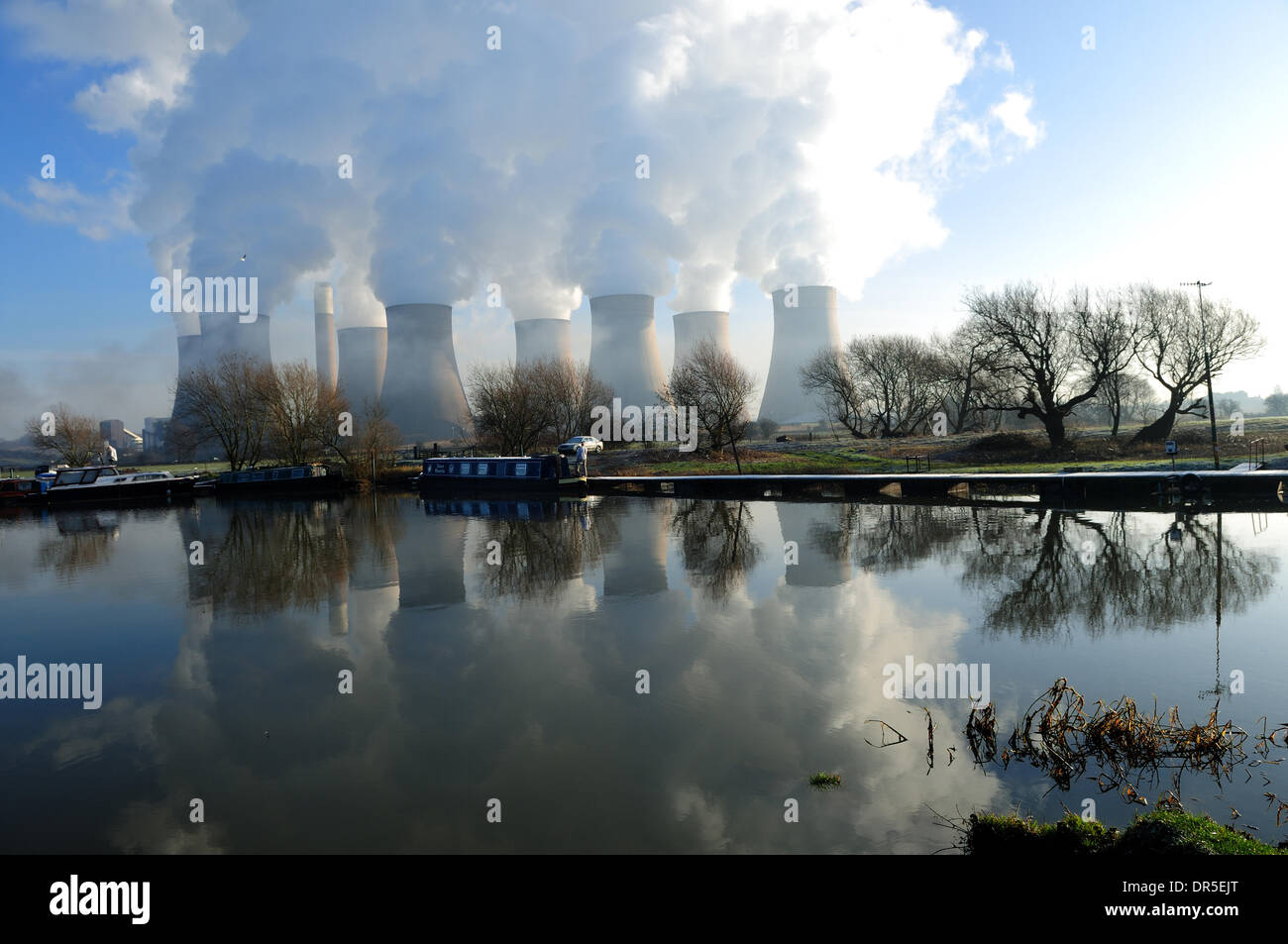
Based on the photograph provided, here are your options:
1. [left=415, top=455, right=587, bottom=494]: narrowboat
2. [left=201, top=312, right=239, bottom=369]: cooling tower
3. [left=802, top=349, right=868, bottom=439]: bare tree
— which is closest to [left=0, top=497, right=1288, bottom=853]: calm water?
[left=415, top=455, right=587, bottom=494]: narrowboat

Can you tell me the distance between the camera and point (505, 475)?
31969mm

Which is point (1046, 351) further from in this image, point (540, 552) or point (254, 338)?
point (254, 338)

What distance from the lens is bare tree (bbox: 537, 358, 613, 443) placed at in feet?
137

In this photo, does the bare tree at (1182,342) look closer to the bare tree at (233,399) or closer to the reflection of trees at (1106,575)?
the reflection of trees at (1106,575)

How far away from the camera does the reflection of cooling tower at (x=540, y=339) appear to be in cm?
4622

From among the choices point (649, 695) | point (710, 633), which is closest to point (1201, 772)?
point (649, 695)

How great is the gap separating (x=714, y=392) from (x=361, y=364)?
22.2 metres

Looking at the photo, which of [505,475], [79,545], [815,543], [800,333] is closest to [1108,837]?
[815,543]

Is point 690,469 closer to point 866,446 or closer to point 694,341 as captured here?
point 866,446

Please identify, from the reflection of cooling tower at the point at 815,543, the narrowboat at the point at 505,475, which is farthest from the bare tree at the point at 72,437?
the reflection of cooling tower at the point at 815,543

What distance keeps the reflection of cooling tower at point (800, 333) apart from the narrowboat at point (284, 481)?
996 inches
